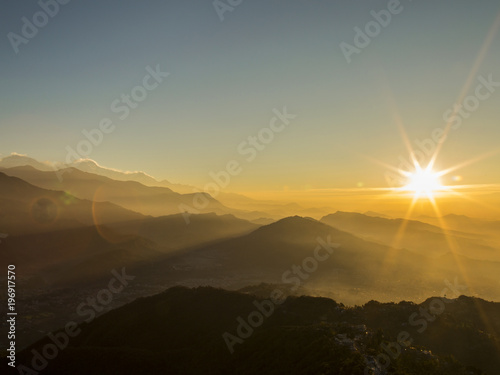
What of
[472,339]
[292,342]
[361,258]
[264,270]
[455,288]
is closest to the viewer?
[292,342]

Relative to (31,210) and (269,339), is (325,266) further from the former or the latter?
(31,210)

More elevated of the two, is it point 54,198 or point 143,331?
point 54,198

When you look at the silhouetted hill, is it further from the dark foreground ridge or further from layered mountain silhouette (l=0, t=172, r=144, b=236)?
layered mountain silhouette (l=0, t=172, r=144, b=236)

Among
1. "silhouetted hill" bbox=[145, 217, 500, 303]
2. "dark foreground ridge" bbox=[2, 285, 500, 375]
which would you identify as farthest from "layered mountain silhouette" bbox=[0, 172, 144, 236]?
"dark foreground ridge" bbox=[2, 285, 500, 375]

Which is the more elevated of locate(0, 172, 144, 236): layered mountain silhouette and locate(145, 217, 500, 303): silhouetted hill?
locate(145, 217, 500, 303): silhouetted hill

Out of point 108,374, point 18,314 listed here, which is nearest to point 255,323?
point 108,374

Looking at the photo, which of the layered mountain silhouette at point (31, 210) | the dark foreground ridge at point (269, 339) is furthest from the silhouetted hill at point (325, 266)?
the layered mountain silhouette at point (31, 210)

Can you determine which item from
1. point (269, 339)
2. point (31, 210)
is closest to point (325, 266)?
point (269, 339)

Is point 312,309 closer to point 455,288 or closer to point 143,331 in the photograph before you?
point 143,331
